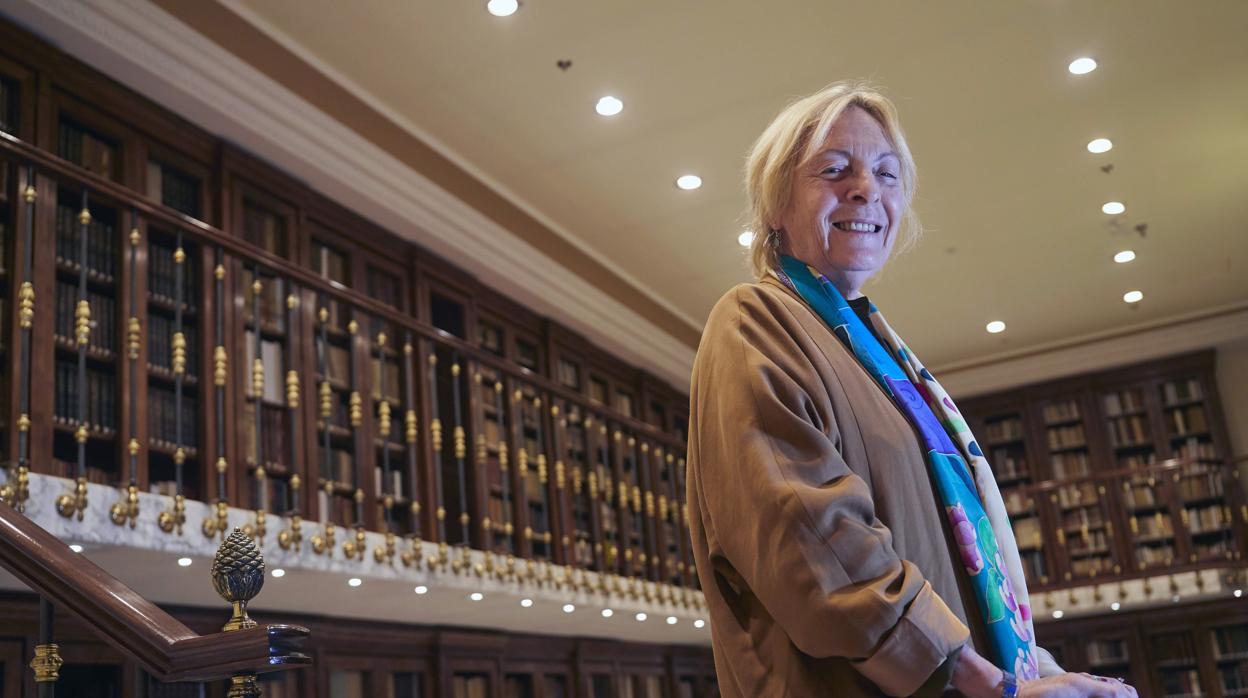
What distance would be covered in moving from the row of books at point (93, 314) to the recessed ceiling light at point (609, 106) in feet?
8.86

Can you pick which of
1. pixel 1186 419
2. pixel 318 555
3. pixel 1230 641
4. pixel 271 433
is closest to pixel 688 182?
pixel 271 433

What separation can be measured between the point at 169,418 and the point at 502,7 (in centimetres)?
228

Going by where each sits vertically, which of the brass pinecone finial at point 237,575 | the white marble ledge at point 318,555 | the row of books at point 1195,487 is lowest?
the brass pinecone finial at point 237,575

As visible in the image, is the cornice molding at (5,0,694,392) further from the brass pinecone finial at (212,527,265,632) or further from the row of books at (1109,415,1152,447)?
the row of books at (1109,415,1152,447)

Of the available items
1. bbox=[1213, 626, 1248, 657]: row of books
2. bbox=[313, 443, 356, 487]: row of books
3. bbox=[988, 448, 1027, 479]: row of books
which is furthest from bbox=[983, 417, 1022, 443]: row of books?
bbox=[313, 443, 356, 487]: row of books

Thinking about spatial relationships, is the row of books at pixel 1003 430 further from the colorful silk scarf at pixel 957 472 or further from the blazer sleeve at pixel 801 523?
the blazer sleeve at pixel 801 523

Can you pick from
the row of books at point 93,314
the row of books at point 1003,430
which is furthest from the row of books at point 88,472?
the row of books at point 1003,430

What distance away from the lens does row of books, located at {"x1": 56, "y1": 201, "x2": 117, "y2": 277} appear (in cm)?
466

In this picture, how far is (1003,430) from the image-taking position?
39.3ft

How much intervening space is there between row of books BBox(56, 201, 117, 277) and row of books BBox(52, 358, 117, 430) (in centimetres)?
43

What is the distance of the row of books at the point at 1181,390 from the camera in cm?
1134

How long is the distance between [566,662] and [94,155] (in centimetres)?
450

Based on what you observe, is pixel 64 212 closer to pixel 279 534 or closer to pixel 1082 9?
pixel 279 534

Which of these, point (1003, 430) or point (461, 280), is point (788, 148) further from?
point (1003, 430)
